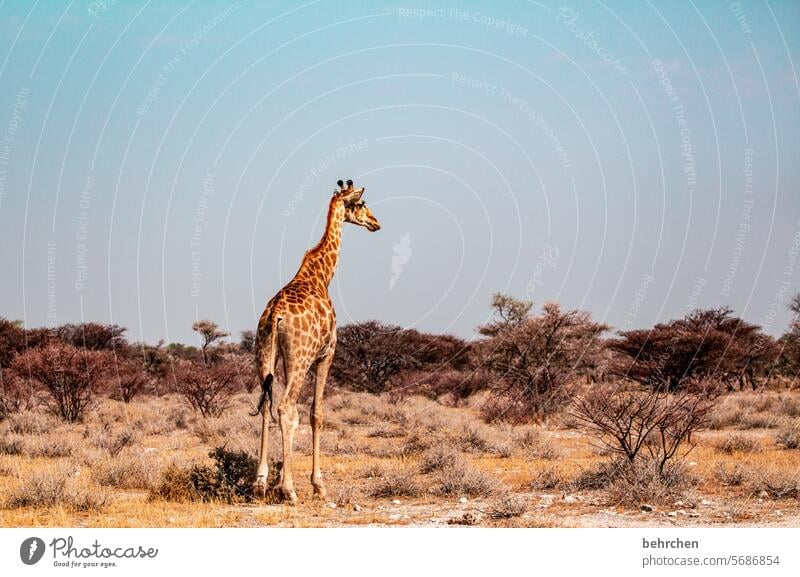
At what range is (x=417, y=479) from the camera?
15.9m

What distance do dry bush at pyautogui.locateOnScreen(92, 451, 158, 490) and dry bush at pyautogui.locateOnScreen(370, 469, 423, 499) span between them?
351 centimetres

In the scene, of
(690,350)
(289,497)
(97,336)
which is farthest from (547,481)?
(97,336)

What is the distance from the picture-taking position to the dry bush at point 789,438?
66.8ft

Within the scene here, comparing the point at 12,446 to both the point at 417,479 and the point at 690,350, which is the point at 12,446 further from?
the point at 690,350

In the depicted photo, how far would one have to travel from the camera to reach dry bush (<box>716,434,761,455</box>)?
1975cm

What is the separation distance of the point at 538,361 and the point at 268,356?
671 inches

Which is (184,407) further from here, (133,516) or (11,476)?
(133,516)

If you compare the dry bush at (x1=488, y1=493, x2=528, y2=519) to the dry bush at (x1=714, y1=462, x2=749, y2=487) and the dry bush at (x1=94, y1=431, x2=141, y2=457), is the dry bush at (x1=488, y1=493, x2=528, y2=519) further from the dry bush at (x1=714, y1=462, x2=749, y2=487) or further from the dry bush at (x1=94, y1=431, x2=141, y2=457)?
the dry bush at (x1=94, y1=431, x2=141, y2=457)

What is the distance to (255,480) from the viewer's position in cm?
1342

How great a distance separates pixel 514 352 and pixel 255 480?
17336 mm

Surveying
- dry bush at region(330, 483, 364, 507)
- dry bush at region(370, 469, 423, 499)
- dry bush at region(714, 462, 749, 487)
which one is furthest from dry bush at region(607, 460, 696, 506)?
dry bush at region(330, 483, 364, 507)

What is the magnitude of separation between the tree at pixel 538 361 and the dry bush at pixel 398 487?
480 inches

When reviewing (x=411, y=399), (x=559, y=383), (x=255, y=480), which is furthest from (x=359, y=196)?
(x=411, y=399)

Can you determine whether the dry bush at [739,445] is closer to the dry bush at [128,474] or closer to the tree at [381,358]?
the dry bush at [128,474]
